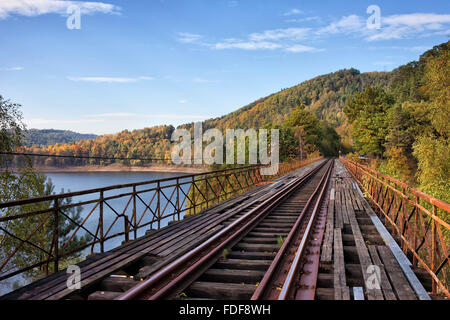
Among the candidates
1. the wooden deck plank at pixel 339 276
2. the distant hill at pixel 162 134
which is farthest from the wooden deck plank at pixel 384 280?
the distant hill at pixel 162 134

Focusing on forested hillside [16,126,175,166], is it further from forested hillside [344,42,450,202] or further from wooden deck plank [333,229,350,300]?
forested hillside [344,42,450,202]

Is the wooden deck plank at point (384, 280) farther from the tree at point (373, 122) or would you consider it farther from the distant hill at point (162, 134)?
the tree at point (373, 122)

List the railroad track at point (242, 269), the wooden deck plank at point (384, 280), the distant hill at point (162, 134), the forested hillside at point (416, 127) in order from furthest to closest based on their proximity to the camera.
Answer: the distant hill at point (162, 134) → the forested hillside at point (416, 127) → the railroad track at point (242, 269) → the wooden deck plank at point (384, 280)

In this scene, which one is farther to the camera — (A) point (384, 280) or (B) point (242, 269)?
(B) point (242, 269)

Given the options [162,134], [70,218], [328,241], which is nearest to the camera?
[70,218]

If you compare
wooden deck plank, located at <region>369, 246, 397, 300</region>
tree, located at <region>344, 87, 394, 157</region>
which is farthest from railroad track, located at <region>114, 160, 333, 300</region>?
tree, located at <region>344, 87, 394, 157</region>

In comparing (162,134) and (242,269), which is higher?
(162,134)

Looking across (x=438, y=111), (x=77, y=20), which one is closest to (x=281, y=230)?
(x=77, y=20)

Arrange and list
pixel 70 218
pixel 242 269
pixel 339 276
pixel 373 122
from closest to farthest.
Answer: pixel 339 276 < pixel 242 269 < pixel 70 218 < pixel 373 122

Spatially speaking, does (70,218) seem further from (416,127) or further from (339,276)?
(416,127)

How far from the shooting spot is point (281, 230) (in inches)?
285

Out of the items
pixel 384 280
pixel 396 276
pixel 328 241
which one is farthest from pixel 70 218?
pixel 396 276

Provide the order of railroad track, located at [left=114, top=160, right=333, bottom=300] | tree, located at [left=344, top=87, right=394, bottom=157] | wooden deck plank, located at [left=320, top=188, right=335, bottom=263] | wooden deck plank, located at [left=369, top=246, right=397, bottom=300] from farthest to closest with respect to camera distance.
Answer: tree, located at [left=344, top=87, right=394, bottom=157] < wooden deck plank, located at [left=320, top=188, right=335, bottom=263] < railroad track, located at [left=114, top=160, right=333, bottom=300] < wooden deck plank, located at [left=369, top=246, right=397, bottom=300]

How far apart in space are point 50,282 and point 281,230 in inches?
188
